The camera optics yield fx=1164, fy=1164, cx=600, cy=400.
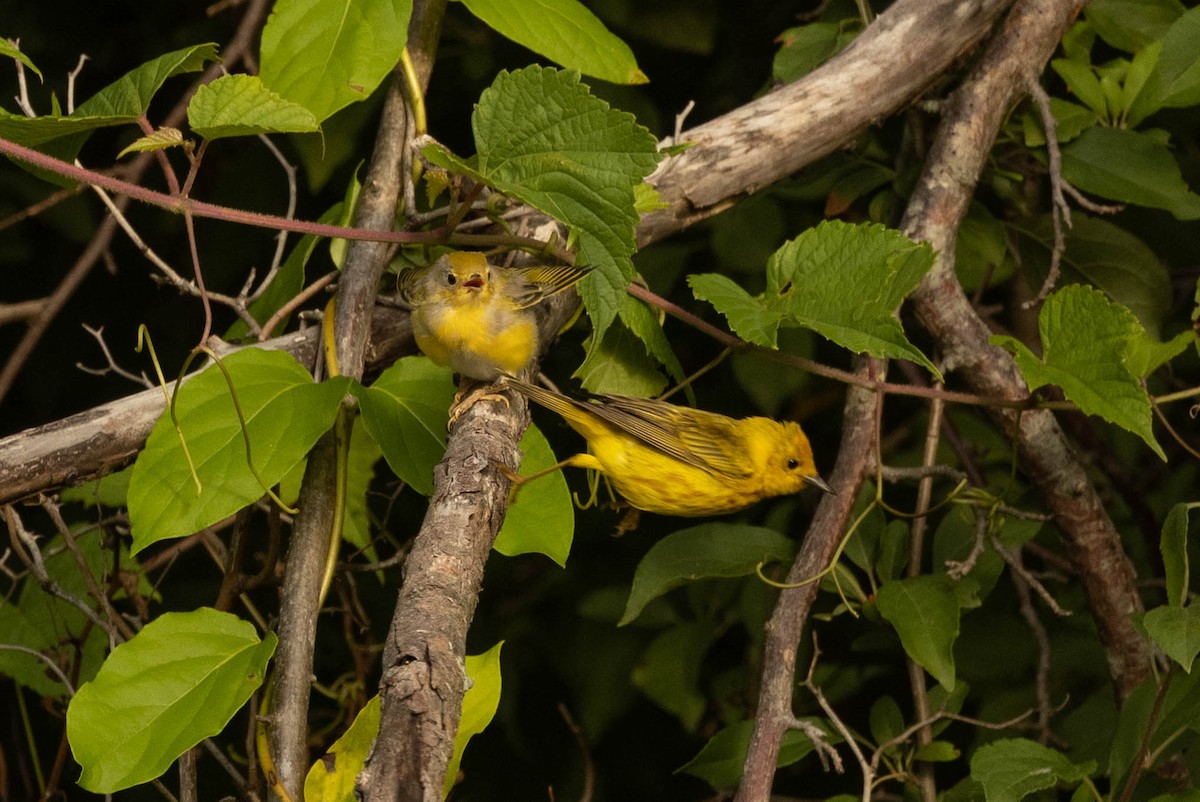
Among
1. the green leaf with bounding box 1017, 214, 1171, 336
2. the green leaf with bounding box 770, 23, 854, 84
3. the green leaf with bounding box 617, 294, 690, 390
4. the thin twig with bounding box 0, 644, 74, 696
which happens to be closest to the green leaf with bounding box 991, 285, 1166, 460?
the green leaf with bounding box 617, 294, 690, 390

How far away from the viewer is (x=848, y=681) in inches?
95.5

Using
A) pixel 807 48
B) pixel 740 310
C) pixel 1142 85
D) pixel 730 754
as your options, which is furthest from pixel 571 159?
pixel 1142 85

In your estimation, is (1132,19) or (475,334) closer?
(475,334)

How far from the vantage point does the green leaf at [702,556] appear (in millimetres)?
2068

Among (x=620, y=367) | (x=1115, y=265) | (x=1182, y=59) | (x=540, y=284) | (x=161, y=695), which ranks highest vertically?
(x=1182, y=59)

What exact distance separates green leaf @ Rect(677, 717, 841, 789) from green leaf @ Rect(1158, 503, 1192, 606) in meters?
0.62

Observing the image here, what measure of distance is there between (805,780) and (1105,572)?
3.90ft

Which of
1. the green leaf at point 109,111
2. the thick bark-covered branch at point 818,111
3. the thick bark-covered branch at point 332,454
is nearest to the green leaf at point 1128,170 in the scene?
the thick bark-covered branch at point 818,111

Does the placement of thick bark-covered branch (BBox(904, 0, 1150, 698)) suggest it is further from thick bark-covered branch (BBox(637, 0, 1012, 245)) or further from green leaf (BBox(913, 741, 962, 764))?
green leaf (BBox(913, 741, 962, 764))

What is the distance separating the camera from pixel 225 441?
165 centimetres

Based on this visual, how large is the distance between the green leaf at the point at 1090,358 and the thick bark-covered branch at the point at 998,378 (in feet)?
1.77

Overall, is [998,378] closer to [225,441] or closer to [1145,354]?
[1145,354]

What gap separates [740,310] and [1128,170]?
42.5 inches

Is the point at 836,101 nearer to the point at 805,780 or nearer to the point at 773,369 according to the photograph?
the point at 773,369
